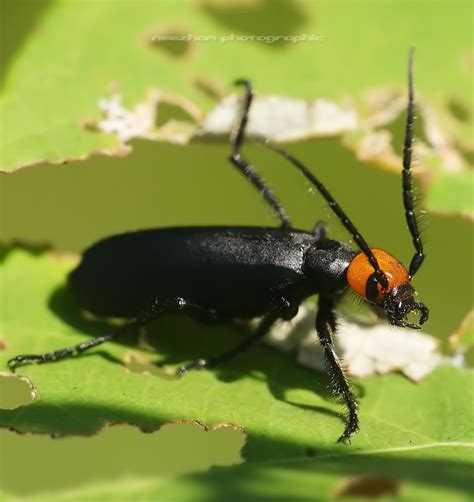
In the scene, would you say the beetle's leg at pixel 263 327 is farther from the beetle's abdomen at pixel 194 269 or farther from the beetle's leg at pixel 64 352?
the beetle's leg at pixel 64 352

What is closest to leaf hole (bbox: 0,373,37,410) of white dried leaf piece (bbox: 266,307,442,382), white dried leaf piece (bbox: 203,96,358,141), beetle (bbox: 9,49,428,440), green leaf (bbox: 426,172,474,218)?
beetle (bbox: 9,49,428,440)

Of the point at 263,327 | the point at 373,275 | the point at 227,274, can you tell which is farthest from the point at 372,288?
the point at 227,274

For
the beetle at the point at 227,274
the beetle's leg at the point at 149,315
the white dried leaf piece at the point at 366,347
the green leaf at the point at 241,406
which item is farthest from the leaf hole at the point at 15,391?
the white dried leaf piece at the point at 366,347

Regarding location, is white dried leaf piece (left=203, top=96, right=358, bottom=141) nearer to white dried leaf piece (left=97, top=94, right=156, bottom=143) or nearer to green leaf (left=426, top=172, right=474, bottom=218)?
white dried leaf piece (left=97, top=94, right=156, bottom=143)

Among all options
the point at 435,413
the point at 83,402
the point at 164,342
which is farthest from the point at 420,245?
the point at 83,402

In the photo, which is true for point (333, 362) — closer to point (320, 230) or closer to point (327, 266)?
point (327, 266)

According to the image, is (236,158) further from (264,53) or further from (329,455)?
(329,455)
